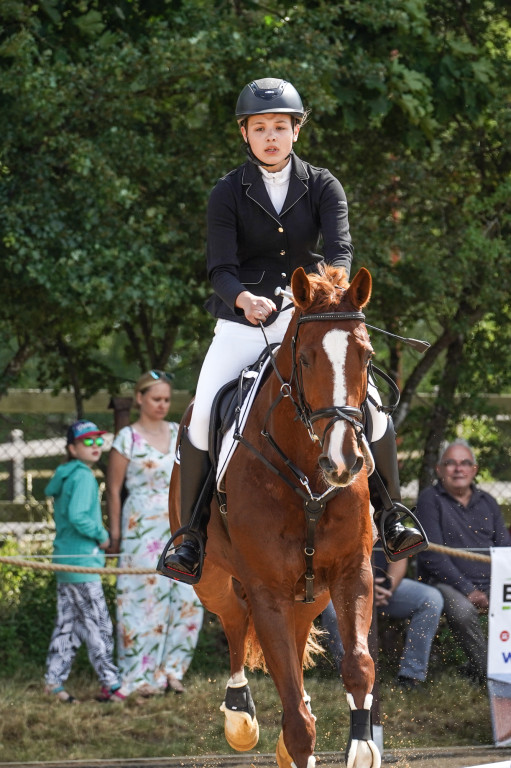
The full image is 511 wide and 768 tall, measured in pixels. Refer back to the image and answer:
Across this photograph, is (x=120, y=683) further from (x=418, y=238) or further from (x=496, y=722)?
(x=418, y=238)

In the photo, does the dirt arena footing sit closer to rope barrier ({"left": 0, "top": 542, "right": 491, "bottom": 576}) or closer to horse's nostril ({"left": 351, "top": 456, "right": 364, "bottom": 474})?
rope barrier ({"left": 0, "top": 542, "right": 491, "bottom": 576})

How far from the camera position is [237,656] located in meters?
6.55

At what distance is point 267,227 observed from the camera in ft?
18.5

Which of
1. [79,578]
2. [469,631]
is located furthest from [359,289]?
[79,578]

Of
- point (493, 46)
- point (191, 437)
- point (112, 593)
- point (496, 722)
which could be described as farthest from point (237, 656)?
point (493, 46)

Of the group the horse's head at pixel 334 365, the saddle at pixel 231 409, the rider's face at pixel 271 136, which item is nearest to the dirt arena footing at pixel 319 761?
the saddle at pixel 231 409

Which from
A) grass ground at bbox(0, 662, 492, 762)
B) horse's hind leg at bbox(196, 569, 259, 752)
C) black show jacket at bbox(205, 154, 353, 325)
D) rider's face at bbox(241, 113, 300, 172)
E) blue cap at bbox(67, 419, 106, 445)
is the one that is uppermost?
rider's face at bbox(241, 113, 300, 172)

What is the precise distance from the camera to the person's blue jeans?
8086 millimetres

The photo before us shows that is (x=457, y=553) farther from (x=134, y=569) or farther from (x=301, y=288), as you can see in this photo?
(x=301, y=288)

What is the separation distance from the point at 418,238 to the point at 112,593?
4.06m

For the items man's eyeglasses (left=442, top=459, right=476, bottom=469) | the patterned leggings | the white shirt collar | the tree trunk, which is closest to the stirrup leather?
the white shirt collar

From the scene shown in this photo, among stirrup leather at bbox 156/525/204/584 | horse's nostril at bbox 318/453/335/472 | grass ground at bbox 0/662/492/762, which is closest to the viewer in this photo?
horse's nostril at bbox 318/453/335/472

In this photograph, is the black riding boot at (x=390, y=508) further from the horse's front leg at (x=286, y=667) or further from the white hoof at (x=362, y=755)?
the white hoof at (x=362, y=755)

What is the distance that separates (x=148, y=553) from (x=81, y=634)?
79 centimetres
